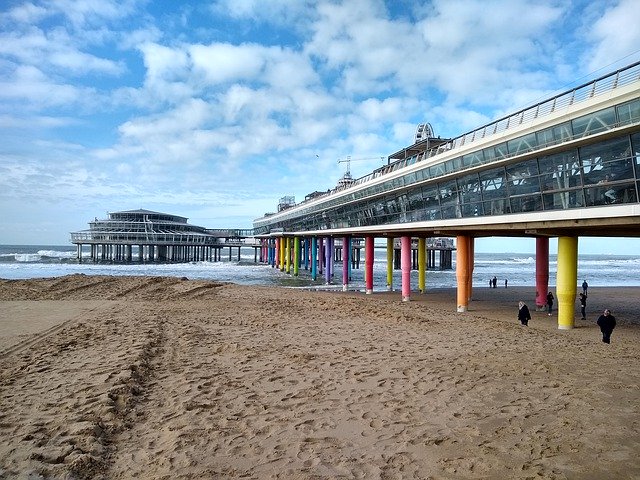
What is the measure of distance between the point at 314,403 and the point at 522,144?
11.3 m

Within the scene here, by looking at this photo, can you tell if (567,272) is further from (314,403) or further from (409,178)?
(314,403)

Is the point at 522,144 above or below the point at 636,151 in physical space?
above

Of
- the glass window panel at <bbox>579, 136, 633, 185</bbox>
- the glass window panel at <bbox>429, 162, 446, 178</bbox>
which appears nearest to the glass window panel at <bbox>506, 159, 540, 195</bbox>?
the glass window panel at <bbox>579, 136, 633, 185</bbox>

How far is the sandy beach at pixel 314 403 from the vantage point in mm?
4652

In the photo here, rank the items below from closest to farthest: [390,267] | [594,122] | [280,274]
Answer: [594,122], [390,267], [280,274]

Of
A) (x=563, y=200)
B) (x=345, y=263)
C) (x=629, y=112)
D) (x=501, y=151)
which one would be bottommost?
(x=345, y=263)

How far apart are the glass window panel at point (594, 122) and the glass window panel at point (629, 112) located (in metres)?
0.19

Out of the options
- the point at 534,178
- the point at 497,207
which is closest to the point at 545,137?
the point at 534,178

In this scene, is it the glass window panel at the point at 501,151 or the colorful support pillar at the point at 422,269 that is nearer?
the glass window panel at the point at 501,151

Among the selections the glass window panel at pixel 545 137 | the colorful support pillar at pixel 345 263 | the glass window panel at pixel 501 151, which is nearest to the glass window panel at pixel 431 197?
the glass window panel at pixel 501 151

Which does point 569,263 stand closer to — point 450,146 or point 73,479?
point 450,146

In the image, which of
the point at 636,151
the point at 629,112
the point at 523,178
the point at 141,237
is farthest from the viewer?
the point at 141,237

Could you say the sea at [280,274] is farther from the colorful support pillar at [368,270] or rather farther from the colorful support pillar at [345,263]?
the colorful support pillar at [368,270]

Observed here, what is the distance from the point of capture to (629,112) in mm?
10539
